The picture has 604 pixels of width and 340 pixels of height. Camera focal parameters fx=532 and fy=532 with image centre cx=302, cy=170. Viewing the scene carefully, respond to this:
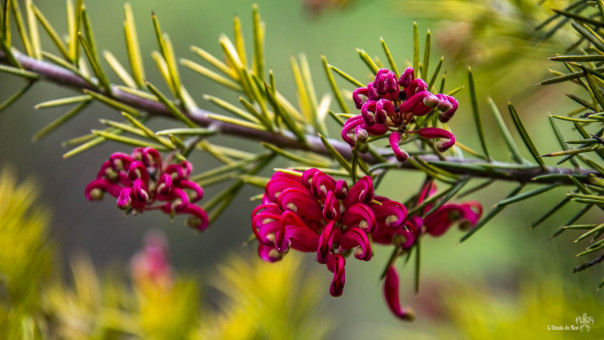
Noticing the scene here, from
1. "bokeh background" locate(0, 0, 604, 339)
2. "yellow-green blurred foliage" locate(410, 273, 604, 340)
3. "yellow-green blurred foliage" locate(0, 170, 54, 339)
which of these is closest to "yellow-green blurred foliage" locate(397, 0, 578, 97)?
"bokeh background" locate(0, 0, 604, 339)

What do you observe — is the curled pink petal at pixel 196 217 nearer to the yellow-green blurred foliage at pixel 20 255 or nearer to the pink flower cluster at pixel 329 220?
the pink flower cluster at pixel 329 220

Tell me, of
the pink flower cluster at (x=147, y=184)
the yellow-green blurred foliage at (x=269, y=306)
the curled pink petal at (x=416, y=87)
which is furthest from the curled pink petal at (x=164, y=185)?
the yellow-green blurred foliage at (x=269, y=306)

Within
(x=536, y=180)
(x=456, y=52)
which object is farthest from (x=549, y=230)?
(x=536, y=180)

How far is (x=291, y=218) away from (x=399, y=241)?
46 millimetres

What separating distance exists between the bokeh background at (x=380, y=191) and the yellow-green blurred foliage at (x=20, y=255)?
18mm

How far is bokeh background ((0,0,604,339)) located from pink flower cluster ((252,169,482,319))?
0.09 m

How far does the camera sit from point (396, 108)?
195 mm

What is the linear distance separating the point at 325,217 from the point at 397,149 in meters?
0.04

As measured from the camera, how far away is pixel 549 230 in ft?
1.51

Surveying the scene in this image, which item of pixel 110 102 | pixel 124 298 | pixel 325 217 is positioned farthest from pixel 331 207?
pixel 124 298

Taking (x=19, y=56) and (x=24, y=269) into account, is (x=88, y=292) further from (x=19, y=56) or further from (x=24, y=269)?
(x=19, y=56)

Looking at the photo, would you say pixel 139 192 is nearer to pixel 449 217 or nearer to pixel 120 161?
pixel 120 161

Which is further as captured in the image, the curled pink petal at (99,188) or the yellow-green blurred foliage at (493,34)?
the yellow-green blurred foliage at (493,34)

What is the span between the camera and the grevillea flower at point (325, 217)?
7.6 inches
